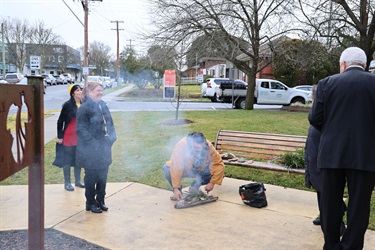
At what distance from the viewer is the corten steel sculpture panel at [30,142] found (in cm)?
193

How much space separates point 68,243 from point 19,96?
1.45m

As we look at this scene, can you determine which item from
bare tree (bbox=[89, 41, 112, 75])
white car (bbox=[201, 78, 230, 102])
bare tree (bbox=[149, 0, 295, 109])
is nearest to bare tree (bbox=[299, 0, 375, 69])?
bare tree (bbox=[149, 0, 295, 109])

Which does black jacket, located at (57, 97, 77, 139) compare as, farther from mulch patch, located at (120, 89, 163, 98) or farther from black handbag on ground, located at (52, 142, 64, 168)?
mulch patch, located at (120, 89, 163, 98)

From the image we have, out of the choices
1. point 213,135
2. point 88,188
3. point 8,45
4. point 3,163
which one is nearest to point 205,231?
point 88,188

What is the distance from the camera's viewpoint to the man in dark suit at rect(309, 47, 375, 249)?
2.37 m

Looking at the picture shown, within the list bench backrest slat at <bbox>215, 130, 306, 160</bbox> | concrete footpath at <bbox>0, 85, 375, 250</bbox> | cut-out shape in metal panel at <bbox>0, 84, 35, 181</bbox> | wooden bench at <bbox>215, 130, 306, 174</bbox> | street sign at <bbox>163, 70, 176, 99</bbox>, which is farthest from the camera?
street sign at <bbox>163, 70, 176, 99</bbox>

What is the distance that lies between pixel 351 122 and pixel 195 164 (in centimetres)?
199

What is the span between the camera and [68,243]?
298 centimetres

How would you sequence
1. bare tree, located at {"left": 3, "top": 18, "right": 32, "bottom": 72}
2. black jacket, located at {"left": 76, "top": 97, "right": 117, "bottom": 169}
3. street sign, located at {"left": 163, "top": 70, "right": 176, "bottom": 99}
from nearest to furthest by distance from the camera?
1. black jacket, located at {"left": 76, "top": 97, "right": 117, "bottom": 169}
2. street sign, located at {"left": 163, "top": 70, "right": 176, "bottom": 99}
3. bare tree, located at {"left": 3, "top": 18, "right": 32, "bottom": 72}

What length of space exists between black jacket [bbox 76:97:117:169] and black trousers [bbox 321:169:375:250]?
82.1 inches

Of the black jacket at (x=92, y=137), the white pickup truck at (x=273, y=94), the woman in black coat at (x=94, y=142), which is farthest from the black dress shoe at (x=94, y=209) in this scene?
the white pickup truck at (x=273, y=94)

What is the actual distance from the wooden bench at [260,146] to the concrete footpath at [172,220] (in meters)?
0.39

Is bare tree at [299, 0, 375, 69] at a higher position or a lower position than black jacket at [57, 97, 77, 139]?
higher

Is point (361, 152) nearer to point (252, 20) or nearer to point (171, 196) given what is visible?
point (171, 196)
